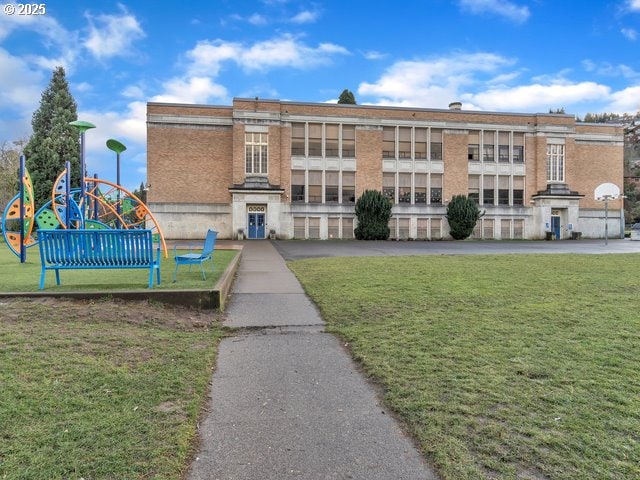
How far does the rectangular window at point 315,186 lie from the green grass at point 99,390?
35259mm

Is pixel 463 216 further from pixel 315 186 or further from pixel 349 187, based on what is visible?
pixel 315 186

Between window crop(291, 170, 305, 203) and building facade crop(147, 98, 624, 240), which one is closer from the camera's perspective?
building facade crop(147, 98, 624, 240)

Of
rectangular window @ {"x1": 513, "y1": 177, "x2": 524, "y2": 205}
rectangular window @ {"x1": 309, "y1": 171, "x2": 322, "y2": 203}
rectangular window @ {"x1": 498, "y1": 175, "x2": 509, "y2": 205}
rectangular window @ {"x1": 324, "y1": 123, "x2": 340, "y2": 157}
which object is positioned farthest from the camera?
rectangular window @ {"x1": 513, "y1": 177, "x2": 524, "y2": 205}

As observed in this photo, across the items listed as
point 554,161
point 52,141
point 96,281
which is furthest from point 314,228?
point 96,281

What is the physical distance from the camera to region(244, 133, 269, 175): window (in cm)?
3962

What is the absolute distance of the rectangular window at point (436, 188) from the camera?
142 ft

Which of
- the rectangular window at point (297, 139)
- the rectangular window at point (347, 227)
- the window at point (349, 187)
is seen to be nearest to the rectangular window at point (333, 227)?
the rectangular window at point (347, 227)

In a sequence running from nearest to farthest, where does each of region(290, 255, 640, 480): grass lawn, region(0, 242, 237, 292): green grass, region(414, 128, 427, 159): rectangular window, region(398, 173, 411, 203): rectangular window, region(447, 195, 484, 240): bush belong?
region(290, 255, 640, 480): grass lawn
region(0, 242, 237, 292): green grass
region(447, 195, 484, 240): bush
region(398, 173, 411, 203): rectangular window
region(414, 128, 427, 159): rectangular window

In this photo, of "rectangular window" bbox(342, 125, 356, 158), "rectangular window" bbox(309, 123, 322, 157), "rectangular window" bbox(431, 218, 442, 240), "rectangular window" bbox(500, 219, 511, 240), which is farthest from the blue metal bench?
"rectangular window" bbox(500, 219, 511, 240)

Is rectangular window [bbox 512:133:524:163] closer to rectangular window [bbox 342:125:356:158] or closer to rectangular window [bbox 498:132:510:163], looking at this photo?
rectangular window [bbox 498:132:510:163]

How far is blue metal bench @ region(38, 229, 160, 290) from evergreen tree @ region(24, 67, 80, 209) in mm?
36512

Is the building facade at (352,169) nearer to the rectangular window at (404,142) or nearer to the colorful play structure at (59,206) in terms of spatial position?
the rectangular window at (404,142)

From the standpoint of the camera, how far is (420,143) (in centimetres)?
4322

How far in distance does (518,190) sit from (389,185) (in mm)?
13499
